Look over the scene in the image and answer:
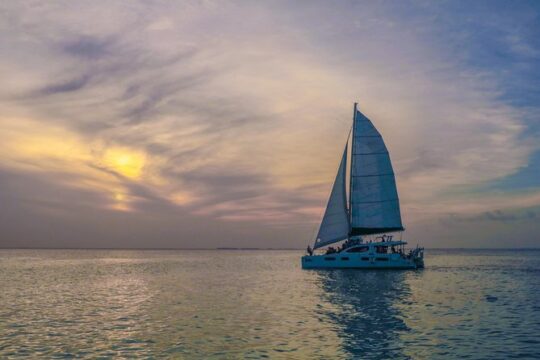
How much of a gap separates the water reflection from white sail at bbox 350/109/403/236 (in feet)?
48.6

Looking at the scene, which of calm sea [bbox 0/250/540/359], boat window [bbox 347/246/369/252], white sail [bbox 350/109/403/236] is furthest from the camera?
white sail [bbox 350/109/403/236]

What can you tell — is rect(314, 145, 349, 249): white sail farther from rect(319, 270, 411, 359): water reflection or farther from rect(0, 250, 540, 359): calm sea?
rect(0, 250, 540, 359): calm sea

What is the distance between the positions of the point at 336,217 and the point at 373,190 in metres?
6.58

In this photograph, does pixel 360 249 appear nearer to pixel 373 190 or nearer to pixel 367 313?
pixel 373 190

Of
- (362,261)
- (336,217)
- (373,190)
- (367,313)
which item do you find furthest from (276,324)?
(373,190)

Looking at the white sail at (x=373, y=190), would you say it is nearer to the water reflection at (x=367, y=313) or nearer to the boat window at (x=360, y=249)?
the boat window at (x=360, y=249)

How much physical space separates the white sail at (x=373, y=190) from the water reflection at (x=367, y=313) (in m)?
14.8

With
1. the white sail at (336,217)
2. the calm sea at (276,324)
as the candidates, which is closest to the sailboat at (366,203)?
the white sail at (336,217)

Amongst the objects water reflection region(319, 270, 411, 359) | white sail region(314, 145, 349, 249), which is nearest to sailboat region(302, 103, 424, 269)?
white sail region(314, 145, 349, 249)

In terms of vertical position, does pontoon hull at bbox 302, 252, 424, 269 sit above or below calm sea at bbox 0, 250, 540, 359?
above

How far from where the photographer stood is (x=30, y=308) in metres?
35.0

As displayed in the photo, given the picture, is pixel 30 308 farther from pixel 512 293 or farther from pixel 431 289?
pixel 512 293

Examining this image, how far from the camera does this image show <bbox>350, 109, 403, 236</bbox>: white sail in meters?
71.1

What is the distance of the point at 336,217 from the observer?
236ft
